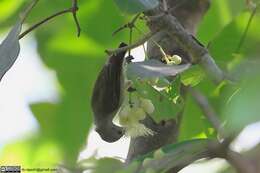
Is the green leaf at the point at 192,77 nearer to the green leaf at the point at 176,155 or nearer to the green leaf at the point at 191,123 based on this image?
the green leaf at the point at 191,123

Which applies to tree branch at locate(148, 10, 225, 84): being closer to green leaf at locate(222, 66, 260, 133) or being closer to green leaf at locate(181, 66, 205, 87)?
green leaf at locate(181, 66, 205, 87)

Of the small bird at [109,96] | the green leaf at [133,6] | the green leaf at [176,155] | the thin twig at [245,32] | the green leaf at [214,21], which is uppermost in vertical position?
the green leaf at [214,21]

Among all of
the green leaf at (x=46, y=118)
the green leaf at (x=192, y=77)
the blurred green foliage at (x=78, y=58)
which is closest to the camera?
the green leaf at (x=192, y=77)

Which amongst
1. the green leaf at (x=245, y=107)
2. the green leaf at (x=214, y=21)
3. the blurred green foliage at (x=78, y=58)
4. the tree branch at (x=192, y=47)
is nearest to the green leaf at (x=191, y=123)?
the blurred green foliage at (x=78, y=58)

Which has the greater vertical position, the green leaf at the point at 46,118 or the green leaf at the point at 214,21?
the green leaf at the point at 214,21

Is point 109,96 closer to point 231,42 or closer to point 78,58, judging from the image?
point 231,42

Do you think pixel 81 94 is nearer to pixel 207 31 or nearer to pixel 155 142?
pixel 155 142

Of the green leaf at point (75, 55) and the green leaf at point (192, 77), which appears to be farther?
the green leaf at point (75, 55)

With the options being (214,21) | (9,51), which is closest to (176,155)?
(9,51)
